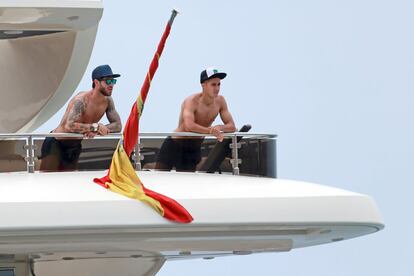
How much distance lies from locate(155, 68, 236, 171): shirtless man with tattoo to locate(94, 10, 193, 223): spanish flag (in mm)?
721

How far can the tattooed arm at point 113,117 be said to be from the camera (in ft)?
68.3

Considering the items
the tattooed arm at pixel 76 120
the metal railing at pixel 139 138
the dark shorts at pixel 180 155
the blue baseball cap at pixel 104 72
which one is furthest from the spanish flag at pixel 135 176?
the blue baseball cap at pixel 104 72

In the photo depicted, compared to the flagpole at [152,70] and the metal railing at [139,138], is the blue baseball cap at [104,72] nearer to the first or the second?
the metal railing at [139,138]

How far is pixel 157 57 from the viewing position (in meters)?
19.5

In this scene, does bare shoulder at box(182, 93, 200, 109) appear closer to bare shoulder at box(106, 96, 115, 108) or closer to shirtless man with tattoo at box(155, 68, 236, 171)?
shirtless man with tattoo at box(155, 68, 236, 171)

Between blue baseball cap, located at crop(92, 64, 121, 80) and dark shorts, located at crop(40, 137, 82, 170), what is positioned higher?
blue baseball cap, located at crop(92, 64, 121, 80)

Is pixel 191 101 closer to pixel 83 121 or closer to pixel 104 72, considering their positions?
pixel 104 72

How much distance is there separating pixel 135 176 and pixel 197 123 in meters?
2.14

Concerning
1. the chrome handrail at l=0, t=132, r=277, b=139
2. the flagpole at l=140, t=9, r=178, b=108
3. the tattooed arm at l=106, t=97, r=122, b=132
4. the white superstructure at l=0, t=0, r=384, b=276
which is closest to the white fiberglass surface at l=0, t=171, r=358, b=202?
the white superstructure at l=0, t=0, r=384, b=276

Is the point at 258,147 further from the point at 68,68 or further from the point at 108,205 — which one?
the point at 68,68

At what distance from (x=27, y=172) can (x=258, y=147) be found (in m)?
3.04

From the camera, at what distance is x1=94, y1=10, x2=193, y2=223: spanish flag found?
18.4m

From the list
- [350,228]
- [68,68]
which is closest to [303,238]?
[350,228]

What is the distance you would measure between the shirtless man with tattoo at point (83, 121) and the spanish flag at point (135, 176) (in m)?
0.58
